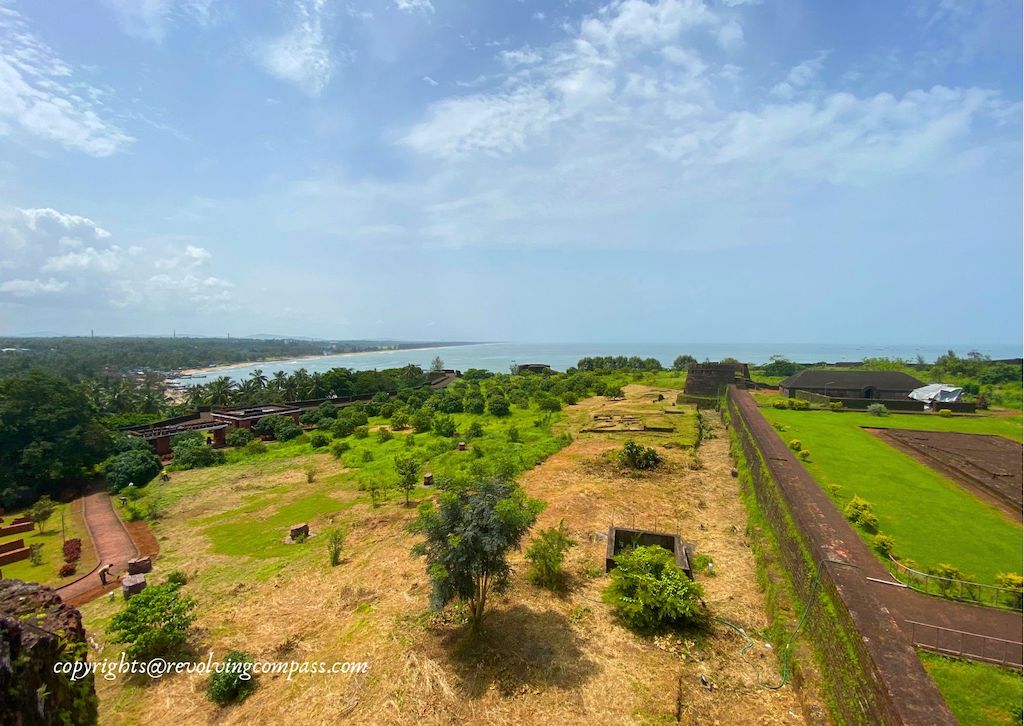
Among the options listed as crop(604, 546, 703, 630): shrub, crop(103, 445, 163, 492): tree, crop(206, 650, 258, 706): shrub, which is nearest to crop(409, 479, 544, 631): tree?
crop(604, 546, 703, 630): shrub

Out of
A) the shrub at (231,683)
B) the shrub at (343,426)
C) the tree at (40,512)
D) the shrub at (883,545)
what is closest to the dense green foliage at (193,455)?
the shrub at (343,426)

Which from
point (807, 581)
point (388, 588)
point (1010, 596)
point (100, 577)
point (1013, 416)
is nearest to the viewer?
point (1010, 596)

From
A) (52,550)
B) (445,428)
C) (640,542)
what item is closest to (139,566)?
(52,550)

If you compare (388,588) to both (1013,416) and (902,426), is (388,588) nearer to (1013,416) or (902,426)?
(902,426)

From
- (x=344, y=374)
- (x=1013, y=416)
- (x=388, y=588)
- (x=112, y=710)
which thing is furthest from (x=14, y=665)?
(x=344, y=374)

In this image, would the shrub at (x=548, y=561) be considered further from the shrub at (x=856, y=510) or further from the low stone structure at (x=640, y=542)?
the shrub at (x=856, y=510)
